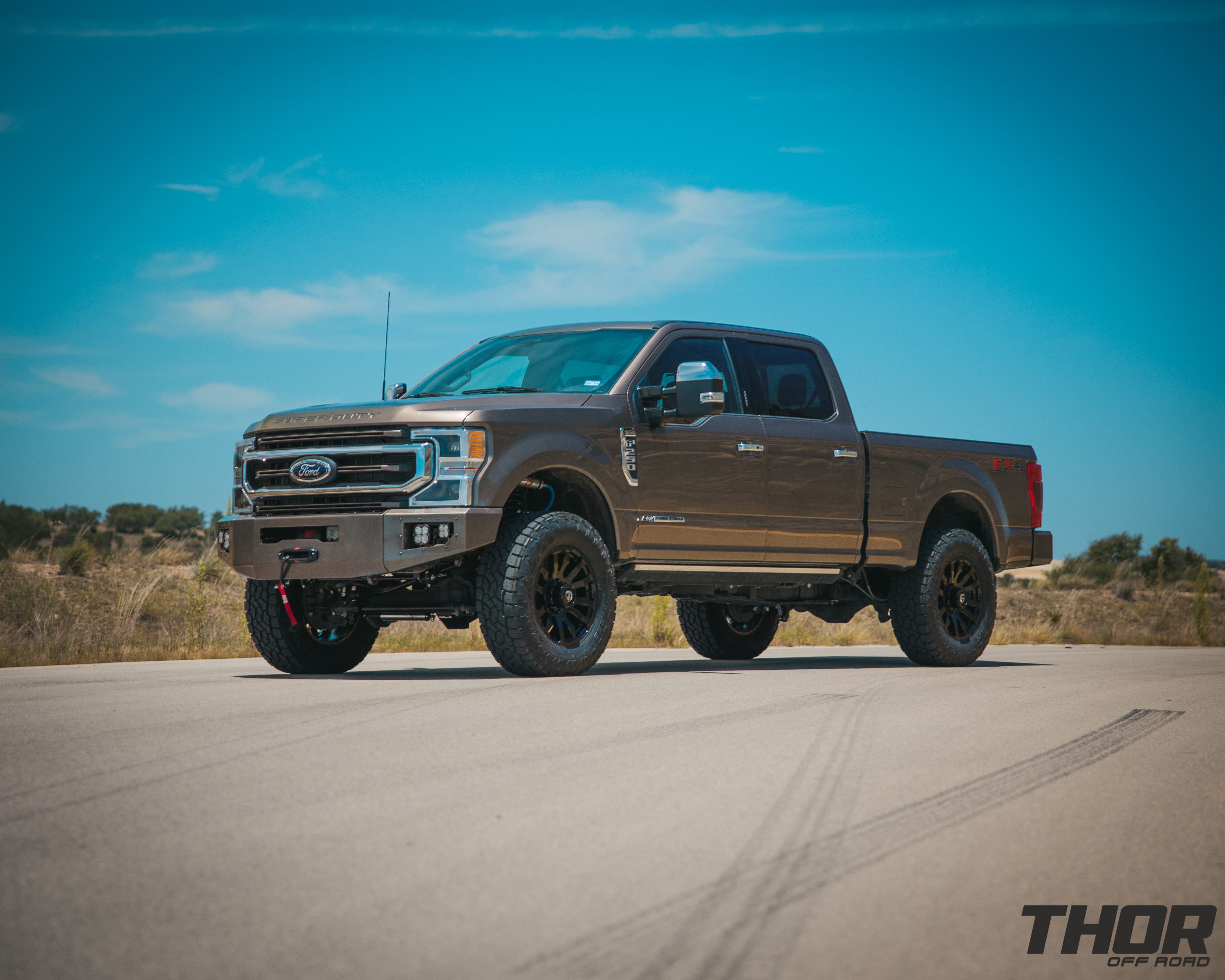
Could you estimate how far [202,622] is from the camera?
15719 mm

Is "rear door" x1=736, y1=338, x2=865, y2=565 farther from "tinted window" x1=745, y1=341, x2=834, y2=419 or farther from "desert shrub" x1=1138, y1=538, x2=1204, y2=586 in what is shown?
"desert shrub" x1=1138, y1=538, x2=1204, y2=586

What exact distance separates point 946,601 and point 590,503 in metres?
4.00

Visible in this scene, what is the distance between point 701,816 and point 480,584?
14.7ft

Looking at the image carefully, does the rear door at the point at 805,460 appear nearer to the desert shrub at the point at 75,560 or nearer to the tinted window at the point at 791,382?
the tinted window at the point at 791,382

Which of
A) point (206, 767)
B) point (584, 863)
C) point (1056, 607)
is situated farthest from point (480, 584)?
point (1056, 607)

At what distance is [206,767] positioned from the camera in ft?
17.9

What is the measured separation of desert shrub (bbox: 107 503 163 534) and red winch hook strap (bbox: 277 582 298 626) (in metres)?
36.4

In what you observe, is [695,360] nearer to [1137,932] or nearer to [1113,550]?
[1137,932]

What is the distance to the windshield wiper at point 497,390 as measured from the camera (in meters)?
9.95

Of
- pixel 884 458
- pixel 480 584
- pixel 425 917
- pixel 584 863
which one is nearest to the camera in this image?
pixel 425 917

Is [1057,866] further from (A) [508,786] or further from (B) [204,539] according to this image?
(B) [204,539]

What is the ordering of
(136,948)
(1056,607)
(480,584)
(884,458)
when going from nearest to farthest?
(136,948) → (480,584) → (884,458) → (1056,607)

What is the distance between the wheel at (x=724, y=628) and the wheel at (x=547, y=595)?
3.55 meters

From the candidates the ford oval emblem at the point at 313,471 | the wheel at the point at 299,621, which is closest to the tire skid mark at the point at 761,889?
the ford oval emblem at the point at 313,471
